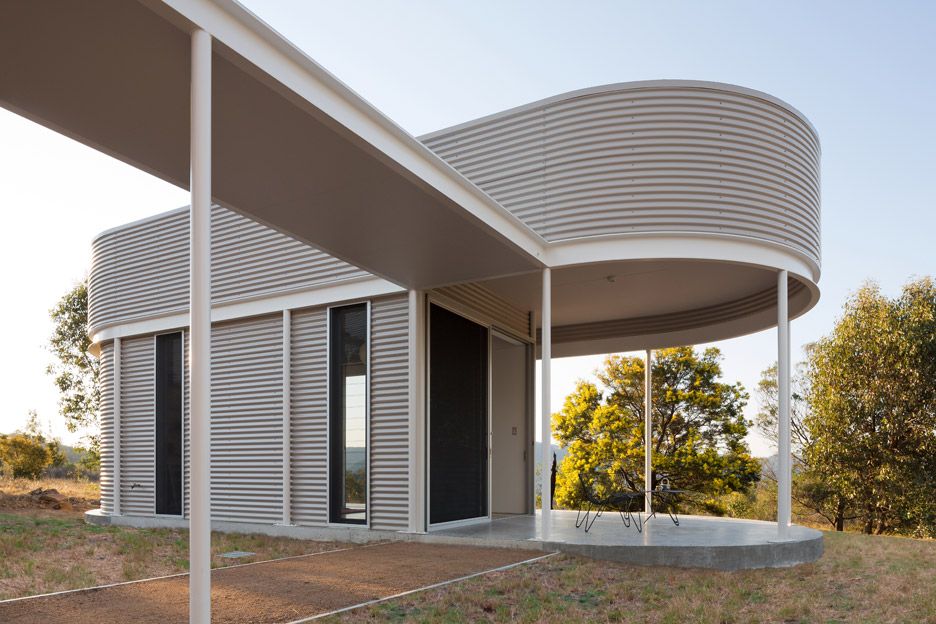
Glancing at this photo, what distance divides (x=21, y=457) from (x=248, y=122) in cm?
2018

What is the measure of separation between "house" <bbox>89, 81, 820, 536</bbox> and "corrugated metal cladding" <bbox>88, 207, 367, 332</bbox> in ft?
0.11

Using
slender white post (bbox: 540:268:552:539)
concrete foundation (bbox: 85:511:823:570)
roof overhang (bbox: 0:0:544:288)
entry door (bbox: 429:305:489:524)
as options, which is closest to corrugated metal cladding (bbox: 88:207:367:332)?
entry door (bbox: 429:305:489:524)

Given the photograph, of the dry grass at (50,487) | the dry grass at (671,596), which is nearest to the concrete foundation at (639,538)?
the dry grass at (671,596)

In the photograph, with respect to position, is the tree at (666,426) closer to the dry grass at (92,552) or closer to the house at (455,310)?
the house at (455,310)

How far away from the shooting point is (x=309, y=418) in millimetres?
9297

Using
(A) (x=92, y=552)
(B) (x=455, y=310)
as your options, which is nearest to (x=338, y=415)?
(B) (x=455, y=310)

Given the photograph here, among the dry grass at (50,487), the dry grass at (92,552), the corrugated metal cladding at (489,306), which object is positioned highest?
the corrugated metal cladding at (489,306)

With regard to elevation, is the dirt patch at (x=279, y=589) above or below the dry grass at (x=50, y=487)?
above

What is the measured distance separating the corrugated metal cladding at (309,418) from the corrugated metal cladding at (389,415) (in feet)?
2.55

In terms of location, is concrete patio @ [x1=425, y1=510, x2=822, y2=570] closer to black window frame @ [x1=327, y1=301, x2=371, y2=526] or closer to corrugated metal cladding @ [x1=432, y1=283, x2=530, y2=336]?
black window frame @ [x1=327, y1=301, x2=371, y2=526]

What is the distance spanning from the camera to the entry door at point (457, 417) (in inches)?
340

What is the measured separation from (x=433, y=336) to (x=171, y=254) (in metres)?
4.88

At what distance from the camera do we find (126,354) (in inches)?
465

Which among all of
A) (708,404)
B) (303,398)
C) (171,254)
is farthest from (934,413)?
(171,254)
